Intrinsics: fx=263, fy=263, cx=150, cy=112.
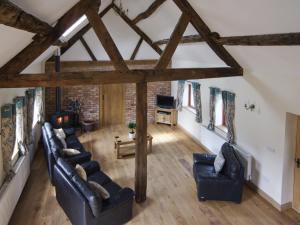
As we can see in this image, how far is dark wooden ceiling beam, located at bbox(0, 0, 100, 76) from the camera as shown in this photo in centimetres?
391

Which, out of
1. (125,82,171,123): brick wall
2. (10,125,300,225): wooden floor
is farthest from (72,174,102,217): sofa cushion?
(125,82,171,123): brick wall

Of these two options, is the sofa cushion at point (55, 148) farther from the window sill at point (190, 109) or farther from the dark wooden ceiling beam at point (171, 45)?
the window sill at point (190, 109)

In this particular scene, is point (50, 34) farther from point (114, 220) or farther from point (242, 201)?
point (242, 201)

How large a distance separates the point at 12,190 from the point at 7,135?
102 cm

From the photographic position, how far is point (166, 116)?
34.8 feet

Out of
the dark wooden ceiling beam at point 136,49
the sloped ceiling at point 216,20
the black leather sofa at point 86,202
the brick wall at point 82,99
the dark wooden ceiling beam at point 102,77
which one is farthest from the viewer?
the brick wall at point 82,99

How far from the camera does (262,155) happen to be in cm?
557

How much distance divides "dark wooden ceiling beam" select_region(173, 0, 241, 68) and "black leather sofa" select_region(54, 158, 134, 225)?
11.1 ft

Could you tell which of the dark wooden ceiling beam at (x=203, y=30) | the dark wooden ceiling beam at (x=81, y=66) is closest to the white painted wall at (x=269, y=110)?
the dark wooden ceiling beam at (x=203, y=30)

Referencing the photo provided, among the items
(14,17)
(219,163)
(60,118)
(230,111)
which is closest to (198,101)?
(230,111)

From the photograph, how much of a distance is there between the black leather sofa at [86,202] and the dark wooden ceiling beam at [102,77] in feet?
5.11

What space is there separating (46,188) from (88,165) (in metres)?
1.14

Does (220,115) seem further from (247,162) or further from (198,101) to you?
(247,162)

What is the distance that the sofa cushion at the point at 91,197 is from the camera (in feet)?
13.1
